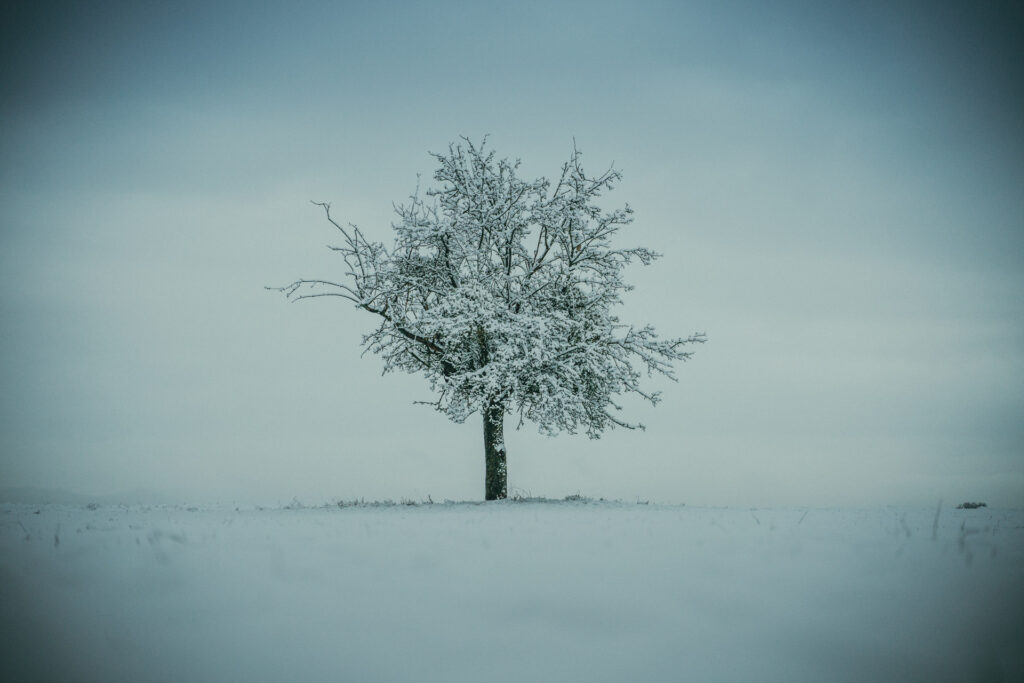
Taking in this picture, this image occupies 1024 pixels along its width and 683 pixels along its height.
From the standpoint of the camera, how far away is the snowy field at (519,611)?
423cm

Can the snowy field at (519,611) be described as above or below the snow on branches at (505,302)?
below

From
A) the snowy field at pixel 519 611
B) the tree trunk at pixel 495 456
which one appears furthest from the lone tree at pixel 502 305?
the snowy field at pixel 519 611

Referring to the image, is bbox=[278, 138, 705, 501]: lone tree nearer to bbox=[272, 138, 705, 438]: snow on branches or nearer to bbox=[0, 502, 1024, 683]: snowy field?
bbox=[272, 138, 705, 438]: snow on branches

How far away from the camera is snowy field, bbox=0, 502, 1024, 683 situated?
4.23 metres

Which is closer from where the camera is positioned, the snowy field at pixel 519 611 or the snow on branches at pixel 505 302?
the snowy field at pixel 519 611

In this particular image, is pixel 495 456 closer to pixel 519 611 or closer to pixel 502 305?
pixel 502 305

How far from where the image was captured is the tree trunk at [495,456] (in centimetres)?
1919

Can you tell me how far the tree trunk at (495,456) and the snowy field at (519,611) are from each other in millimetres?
12169

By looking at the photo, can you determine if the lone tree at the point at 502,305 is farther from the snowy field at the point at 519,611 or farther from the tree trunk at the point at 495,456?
the snowy field at the point at 519,611

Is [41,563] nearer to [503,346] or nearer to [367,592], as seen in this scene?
[367,592]

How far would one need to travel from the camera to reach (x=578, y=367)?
18703 millimetres

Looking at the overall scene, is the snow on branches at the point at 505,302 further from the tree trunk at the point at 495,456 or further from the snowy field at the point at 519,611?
the snowy field at the point at 519,611

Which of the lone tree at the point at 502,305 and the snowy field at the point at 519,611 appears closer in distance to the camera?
the snowy field at the point at 519,611

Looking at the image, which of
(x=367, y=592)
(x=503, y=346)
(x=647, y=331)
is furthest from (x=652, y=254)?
(x=367, y=592)
